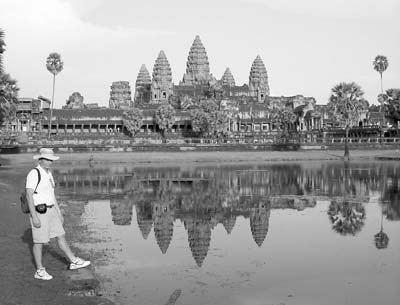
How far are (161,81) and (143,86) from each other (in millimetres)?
15298

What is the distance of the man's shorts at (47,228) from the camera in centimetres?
1058

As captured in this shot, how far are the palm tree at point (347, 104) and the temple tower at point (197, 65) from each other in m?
87.0

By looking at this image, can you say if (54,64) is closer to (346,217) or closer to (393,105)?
(393,105)

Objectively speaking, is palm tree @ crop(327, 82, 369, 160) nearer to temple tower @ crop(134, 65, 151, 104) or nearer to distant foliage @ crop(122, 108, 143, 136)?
distant foliage @ crop(122, 108, 143, 136)

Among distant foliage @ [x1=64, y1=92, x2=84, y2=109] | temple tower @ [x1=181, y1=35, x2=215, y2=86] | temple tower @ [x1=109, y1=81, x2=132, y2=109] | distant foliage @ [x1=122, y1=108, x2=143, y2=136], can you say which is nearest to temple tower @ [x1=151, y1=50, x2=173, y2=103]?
temple tower @ [x1=181, y1=35, x2=215, y2=86]

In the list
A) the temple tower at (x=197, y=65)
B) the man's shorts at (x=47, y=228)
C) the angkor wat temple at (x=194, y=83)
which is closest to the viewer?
the man's shorts at (x=47, y=228)

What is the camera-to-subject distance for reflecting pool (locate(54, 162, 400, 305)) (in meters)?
11.0

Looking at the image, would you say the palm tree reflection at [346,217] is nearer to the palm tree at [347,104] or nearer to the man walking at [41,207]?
the man walking at [41,207]

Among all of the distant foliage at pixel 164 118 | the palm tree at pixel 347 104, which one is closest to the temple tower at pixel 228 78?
the distant foliage at pixel 164 118

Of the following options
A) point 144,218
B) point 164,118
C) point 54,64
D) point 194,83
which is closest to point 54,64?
point 54,64

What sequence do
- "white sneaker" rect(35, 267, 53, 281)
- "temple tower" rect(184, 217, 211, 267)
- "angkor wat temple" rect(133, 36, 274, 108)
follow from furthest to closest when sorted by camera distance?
"angkor wat temple" rect(133, 36, 274, 108) → "temple tower" rect(184, 217, 211, 267) → "white sneaker" rect(35, 267, 53, 281)

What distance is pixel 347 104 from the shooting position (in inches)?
2901

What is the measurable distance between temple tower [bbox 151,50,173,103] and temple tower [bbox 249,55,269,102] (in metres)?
24.4

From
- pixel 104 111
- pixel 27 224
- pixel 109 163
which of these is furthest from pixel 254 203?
pixel 104 111
